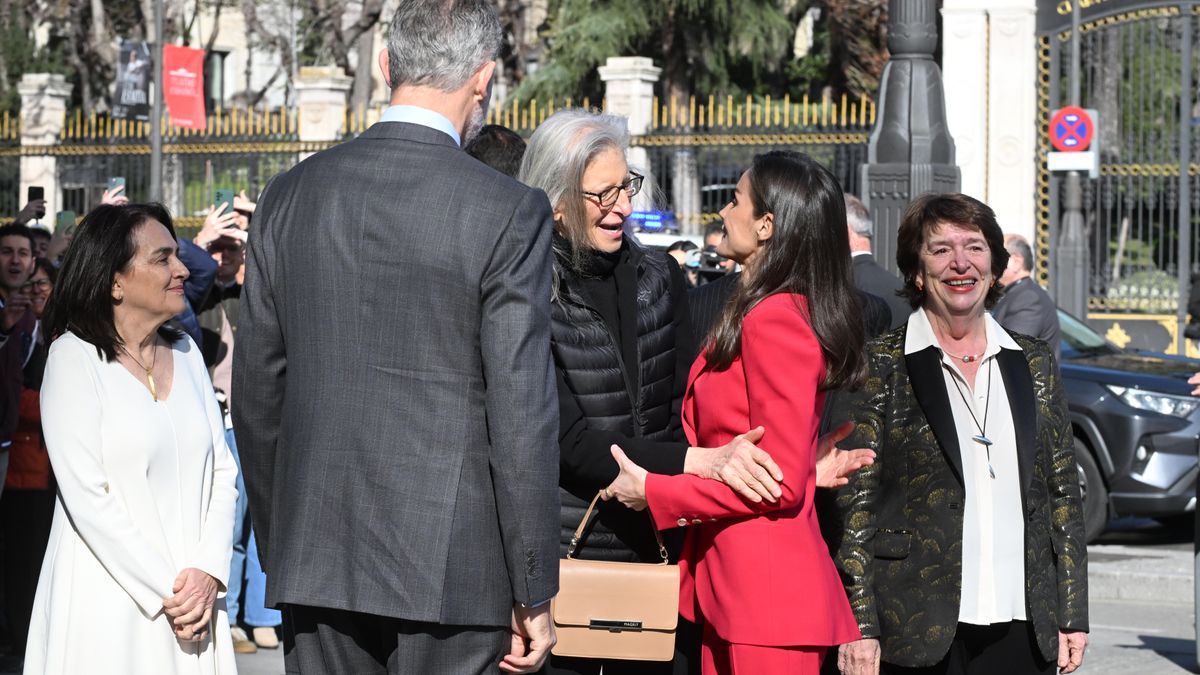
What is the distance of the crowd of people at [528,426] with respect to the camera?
10.6ft

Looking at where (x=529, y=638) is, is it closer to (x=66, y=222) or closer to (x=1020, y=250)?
(x=66, y=222)

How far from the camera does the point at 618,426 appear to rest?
406cm

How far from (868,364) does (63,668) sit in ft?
7.02

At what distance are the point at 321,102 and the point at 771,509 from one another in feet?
71.3

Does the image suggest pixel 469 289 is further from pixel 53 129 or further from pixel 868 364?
pixel 53 129

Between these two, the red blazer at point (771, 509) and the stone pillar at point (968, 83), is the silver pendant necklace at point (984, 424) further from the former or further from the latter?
the stone pillar at point (968, 83)

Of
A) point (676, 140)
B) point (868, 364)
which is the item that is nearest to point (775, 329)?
point (868, 364)

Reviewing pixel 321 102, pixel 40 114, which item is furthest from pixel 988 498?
pixel 40 114

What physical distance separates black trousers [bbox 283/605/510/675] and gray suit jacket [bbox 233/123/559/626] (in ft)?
0.17

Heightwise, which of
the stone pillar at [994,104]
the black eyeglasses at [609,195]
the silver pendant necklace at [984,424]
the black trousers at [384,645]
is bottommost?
the black trousers at [384,645]

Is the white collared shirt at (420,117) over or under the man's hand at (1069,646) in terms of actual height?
over

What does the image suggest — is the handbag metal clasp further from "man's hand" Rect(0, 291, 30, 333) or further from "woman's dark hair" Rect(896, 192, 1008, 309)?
"man's hand" Rect(0, 291, 30, 333)

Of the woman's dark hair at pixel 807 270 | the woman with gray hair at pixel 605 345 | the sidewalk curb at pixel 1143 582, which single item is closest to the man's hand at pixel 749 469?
the woman with gray hair at pixel 605 345

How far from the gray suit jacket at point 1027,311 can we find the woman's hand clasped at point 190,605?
670 centimetres
